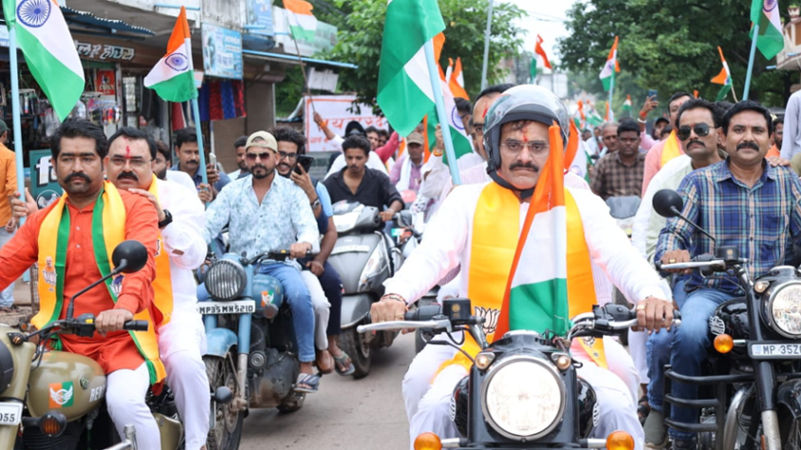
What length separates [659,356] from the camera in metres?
5.11

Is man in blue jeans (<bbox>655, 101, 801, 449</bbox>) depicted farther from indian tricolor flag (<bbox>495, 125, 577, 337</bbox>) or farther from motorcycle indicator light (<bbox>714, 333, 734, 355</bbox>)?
indian tricolor flag (<bbox>495, 125, 577, 337</bbox>)

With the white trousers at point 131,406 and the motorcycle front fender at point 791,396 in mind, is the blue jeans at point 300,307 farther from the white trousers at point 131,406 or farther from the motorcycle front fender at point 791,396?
the motorcycle front fender at point 791,396

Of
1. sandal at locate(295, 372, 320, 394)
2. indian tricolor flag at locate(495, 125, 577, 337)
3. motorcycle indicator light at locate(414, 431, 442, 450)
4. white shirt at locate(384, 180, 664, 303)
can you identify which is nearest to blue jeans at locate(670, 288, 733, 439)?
white shirt at locate(384, 180, 664, 303)

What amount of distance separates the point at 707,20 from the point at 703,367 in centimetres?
2578

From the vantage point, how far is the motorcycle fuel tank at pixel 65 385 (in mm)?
3701

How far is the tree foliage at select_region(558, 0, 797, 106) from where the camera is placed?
27734 millimetres

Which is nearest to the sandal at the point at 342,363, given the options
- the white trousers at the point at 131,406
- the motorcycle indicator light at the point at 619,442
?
the white trousers at the point at 131,406

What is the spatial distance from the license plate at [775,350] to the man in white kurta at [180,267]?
2.49m

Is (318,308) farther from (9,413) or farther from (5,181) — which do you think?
(5,181)

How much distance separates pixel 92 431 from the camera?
416cm

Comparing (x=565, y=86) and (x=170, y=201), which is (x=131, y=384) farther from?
(x=565, y=86)

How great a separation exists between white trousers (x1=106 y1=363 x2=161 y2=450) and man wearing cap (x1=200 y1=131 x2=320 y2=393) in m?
2.44

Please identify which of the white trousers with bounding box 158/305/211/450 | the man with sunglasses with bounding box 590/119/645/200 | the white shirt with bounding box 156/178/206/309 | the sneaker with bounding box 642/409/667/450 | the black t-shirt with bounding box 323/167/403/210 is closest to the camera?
the white trousers with bounding box 158/305/211/450

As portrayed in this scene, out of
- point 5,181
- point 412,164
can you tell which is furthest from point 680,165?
point 5,181
